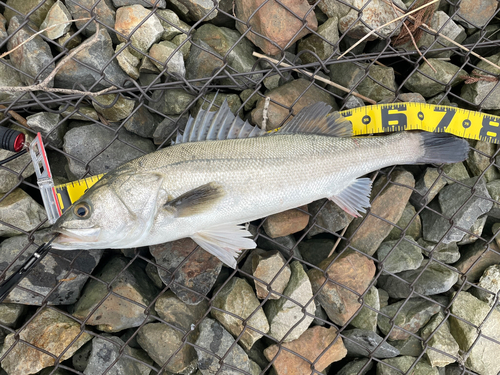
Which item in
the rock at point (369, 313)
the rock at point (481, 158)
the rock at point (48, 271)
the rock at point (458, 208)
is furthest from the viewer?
the rock at point (481, 158)

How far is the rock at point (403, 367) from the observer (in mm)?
3171

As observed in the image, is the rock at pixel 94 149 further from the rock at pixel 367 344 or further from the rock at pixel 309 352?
the rock at pixel 367 344

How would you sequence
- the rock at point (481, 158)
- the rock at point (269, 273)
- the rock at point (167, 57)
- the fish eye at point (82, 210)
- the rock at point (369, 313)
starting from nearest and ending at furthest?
1. the fish eye at point (82, 210)
2. the rock at point (269, 273)
3. the rock at point (167, 57)
4. the rock at point (369, 313)
5. the rock at point (481, 158)

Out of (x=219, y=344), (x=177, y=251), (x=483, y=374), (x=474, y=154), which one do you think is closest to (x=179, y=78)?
(x=177, y=251)

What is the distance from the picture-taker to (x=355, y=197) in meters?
3.03

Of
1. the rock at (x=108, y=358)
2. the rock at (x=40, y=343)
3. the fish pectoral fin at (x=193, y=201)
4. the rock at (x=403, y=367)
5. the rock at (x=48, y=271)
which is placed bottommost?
the rock at (x=403, y=367)

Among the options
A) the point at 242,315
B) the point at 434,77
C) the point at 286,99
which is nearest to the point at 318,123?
the point at 286,99

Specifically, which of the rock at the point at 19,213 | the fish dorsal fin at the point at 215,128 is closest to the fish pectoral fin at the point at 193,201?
the fish dorsal fin at the point at 215,128

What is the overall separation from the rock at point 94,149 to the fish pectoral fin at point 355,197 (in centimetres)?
167

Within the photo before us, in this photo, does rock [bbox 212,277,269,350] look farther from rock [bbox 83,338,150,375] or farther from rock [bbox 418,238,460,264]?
rock [bbox 418,238,460,264]

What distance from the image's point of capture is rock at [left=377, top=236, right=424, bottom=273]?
3.24 metres

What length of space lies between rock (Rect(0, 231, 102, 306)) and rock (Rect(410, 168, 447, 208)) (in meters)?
2.80

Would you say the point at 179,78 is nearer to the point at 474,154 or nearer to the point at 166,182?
the point at 166,182

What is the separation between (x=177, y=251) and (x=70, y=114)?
1.39 meters
